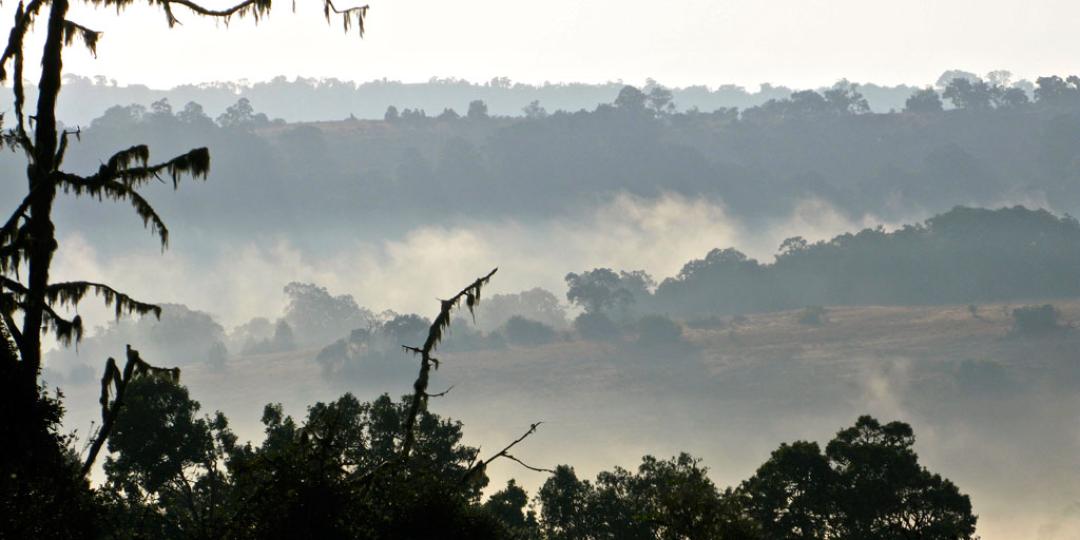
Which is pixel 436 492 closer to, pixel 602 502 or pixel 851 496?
pixel 602 502

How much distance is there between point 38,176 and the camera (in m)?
21.0

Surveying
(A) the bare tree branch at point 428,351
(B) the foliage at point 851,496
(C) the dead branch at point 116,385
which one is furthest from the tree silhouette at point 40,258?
(B) the foliage at point 851,496

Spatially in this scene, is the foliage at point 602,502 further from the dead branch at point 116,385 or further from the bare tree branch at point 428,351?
the dead branch at point 116,385

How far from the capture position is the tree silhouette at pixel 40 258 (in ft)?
62.1

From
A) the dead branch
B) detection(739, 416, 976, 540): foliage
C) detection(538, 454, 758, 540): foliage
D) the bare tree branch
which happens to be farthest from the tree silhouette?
detection(739, 416, 976, 540): foliage

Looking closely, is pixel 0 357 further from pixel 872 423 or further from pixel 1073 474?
pixel 1073 474

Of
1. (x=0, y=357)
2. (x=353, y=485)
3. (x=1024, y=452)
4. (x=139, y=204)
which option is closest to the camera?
(x=0, y=357)

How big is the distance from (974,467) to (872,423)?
15350 cm

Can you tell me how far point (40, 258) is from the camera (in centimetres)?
2069

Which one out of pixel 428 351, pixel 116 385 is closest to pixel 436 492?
pixel 428 351

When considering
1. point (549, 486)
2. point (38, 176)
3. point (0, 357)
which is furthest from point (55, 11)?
point (549, 486)

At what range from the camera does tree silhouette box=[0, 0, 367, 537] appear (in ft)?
62.1

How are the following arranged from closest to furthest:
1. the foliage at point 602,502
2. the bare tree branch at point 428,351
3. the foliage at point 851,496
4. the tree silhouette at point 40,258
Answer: the tree silhouette at point 40,258 < the bare tree branch at point 428,351 < the foliage at point 602,502 < the foliage at point 851,496

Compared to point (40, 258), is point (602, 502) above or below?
below
